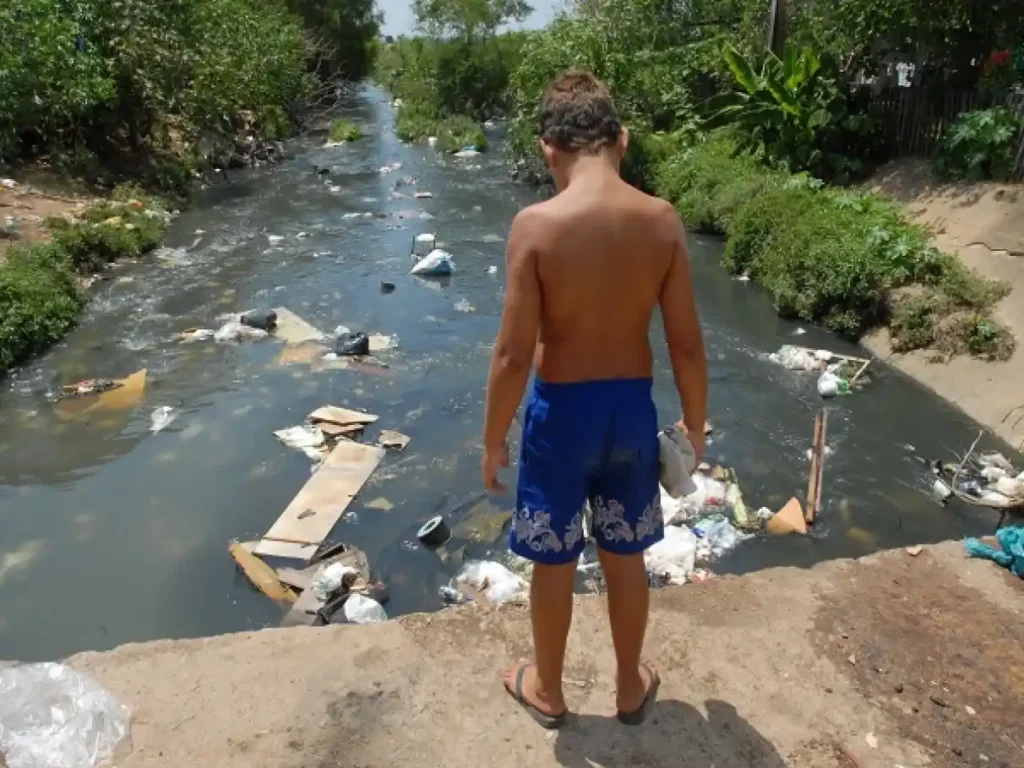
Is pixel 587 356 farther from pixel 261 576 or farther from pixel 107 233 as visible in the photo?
pixel 107 233

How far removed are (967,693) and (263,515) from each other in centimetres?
382

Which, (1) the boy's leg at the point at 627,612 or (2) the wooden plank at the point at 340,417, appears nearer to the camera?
(1) the boy's leg at the point at 627,612

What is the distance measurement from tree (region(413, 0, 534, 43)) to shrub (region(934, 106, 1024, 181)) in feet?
62.2

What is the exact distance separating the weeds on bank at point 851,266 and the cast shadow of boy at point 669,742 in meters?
5.21

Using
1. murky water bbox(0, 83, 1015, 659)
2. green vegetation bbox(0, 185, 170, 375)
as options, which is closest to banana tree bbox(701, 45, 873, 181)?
murky water bbox(0, 83, 1015, 659)

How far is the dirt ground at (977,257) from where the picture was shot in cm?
643

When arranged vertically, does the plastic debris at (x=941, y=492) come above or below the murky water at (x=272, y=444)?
below

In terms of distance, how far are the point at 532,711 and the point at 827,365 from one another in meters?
5.42

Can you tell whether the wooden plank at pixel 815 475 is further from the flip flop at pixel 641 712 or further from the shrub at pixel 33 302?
the shrub at pixel 33 302

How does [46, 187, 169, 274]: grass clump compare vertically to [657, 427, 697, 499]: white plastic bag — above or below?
below

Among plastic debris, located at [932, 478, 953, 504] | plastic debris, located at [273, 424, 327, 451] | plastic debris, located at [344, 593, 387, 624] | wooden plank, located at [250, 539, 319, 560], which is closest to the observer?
plastic debris, located at [344, 593, 387, 624]

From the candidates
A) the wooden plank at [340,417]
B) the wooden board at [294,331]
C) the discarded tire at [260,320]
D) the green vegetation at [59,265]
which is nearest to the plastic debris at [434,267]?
the wooden board at [294,331]

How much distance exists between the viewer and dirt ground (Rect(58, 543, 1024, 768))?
262 cm

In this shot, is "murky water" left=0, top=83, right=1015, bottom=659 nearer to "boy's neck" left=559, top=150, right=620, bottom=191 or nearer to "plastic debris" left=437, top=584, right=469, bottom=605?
"plastic debris" left=437, top=584, right=469, bottom=605
